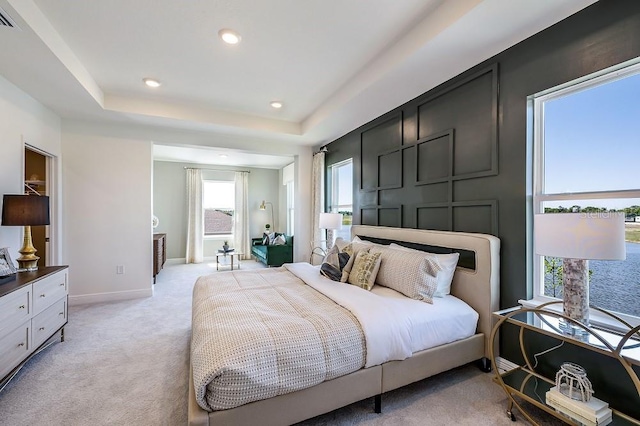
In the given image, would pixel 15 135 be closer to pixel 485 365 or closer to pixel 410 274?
pixel 410 274

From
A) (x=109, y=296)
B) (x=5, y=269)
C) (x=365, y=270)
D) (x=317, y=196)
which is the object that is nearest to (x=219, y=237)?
(x=109, y=296)

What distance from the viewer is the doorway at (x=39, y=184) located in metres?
3.58

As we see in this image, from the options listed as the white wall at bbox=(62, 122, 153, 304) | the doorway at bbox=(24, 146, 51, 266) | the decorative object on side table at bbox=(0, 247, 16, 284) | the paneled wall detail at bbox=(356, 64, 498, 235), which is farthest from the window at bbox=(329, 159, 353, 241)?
the doorway at bbox=(24, 146, 51, 266)

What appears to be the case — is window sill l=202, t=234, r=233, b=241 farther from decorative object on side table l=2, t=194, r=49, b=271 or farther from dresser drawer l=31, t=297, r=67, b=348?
decorative object on side table l=2, t=194, r=49, b=271

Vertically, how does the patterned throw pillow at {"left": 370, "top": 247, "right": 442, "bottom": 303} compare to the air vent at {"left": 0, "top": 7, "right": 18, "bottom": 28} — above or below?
below

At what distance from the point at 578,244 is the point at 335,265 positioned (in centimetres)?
198

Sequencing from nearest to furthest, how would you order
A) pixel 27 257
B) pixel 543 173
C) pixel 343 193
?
pixel 543 173
pixel 27 257
pixel 343 193

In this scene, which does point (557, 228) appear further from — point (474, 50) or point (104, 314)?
point (104, 314)

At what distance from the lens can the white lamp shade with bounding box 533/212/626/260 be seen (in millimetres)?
1369

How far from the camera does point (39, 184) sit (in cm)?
359

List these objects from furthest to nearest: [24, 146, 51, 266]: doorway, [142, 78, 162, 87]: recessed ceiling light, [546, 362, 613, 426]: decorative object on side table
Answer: [24, 146, 51, 266]: doorway < [142, 78, 162, 87]: recessed ceiling light < [546, 362, 613, 426]: decorative object on side table

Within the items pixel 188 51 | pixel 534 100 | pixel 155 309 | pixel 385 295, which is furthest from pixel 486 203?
pixel 155 309

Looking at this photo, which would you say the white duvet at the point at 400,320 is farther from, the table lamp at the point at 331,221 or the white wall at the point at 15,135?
the white wall at the point at 15,135

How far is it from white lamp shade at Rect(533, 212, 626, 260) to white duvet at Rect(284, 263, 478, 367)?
0.85 metres
